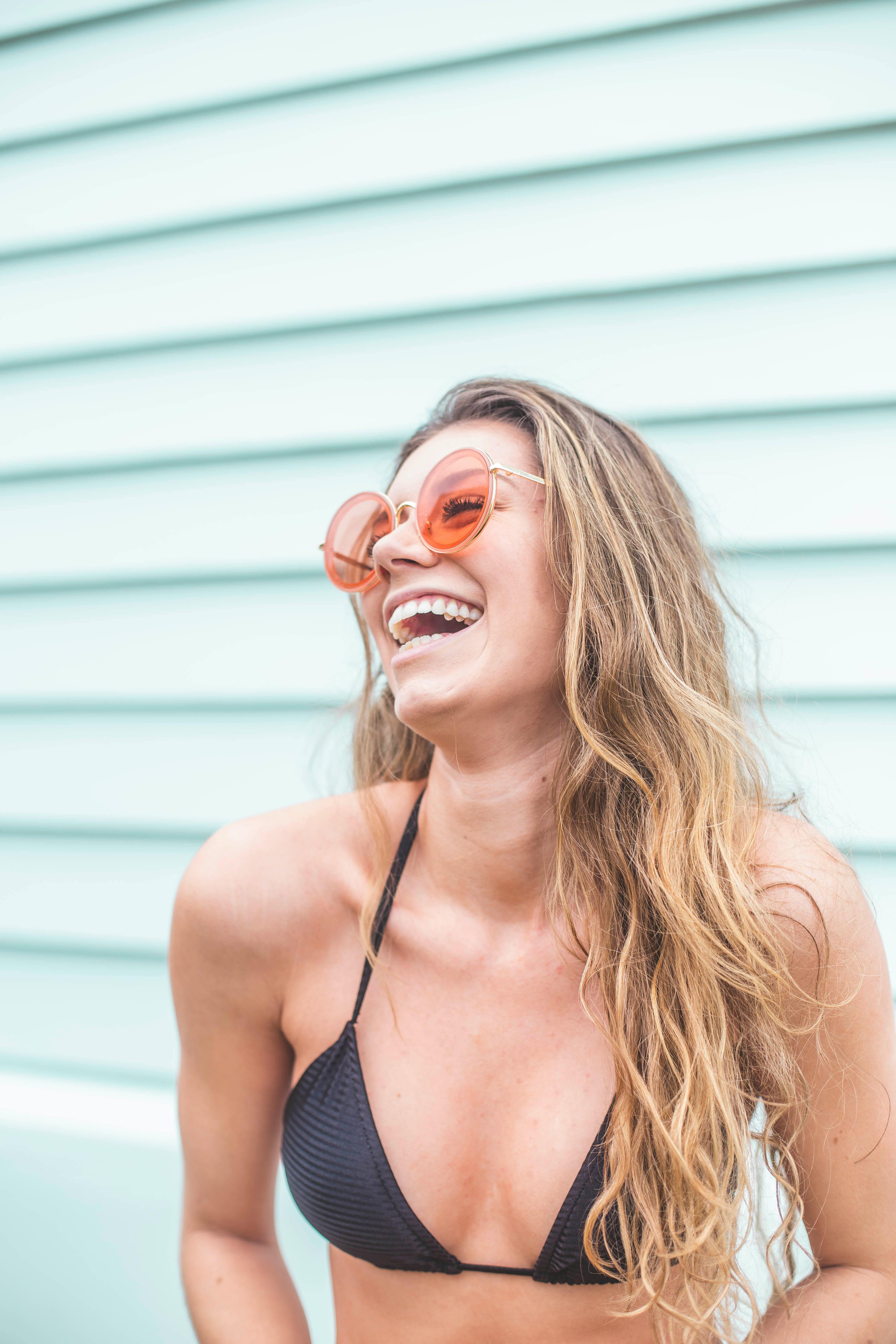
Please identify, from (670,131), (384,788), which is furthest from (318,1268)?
(670,131)

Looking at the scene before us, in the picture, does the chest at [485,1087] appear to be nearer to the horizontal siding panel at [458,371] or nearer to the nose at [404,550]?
the nose at [404,550]

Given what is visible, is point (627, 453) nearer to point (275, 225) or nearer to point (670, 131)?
point (670, 131)

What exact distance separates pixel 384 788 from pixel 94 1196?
1.50 meters

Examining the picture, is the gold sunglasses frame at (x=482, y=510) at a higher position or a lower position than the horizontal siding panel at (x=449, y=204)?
lower

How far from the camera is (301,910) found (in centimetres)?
156

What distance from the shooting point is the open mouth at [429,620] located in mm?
1398

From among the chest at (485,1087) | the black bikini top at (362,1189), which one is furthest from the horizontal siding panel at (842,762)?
the black bikini top at (362,1189)

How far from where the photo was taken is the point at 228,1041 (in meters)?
1.59

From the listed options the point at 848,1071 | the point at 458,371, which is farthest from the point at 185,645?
the point at 848,1071

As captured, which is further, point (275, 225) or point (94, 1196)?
point (94, 1196)

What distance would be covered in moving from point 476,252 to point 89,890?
5.96 ft

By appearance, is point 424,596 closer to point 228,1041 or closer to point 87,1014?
point 228,1041

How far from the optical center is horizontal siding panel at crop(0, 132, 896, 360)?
5.63ft

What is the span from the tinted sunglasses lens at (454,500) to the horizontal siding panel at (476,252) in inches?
29.0
